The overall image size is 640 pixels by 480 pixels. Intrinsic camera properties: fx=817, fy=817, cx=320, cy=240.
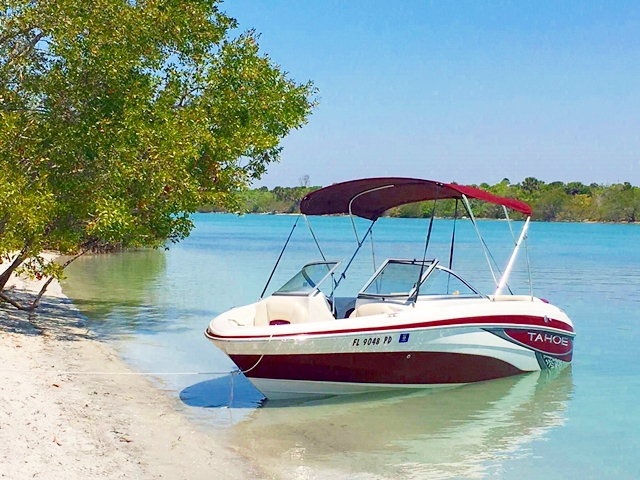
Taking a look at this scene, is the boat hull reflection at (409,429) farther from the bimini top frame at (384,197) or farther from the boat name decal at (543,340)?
the bimini top frame at (384,197)

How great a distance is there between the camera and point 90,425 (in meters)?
8.34

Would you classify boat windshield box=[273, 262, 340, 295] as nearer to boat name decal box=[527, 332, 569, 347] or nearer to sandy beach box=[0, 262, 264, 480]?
sandy beach box=[0, 262, 264, 480]

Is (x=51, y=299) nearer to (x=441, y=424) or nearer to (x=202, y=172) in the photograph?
(x=202, y=172)

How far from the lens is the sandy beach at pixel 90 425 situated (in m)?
7.01

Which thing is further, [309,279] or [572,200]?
[572,200]

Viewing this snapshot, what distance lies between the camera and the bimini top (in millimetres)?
11166

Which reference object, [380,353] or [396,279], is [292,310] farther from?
[396,279]

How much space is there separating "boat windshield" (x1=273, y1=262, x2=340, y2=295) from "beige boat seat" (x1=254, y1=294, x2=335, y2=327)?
0.46 feet

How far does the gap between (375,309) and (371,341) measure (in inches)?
28.8

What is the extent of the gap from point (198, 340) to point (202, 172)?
318cm

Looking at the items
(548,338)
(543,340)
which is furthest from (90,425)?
(548,338)

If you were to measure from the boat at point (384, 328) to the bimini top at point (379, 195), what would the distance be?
20 mm

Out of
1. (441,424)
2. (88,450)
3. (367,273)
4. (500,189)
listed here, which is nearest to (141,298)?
(367,273)

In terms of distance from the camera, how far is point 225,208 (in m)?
15.7
